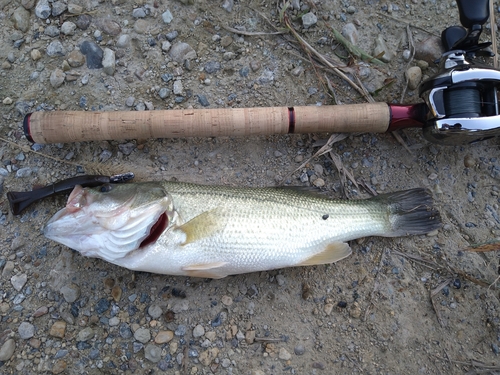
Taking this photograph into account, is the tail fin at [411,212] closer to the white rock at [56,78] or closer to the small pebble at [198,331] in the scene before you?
the small pebble at [198,331]

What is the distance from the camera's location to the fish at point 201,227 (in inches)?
94.8

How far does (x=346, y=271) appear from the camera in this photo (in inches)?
116

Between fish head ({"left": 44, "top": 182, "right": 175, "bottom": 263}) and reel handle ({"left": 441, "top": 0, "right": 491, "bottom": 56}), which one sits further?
reel handle ({"left": 441, "top": 0, "right": 491, "bottom": 56})

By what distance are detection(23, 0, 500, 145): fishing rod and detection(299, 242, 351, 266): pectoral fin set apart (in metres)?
0.86

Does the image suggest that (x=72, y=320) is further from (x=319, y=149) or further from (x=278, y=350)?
(x=319, y=149)

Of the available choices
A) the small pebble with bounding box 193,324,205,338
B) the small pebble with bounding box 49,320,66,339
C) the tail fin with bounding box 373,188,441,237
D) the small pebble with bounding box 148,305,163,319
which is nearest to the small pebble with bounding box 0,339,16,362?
the small pebble with bounding box 49,320,66,339

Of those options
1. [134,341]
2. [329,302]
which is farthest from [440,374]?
[134,341]

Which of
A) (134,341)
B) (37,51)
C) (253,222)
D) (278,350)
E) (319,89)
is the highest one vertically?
(37,51)

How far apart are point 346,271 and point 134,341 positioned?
1.65 metres

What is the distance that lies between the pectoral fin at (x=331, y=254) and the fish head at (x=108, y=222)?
1016 millimetres

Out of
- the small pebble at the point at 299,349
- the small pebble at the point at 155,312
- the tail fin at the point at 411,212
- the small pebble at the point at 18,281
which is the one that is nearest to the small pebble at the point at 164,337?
the small pebble at the point at 155,312

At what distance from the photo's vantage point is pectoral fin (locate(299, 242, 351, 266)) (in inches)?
105

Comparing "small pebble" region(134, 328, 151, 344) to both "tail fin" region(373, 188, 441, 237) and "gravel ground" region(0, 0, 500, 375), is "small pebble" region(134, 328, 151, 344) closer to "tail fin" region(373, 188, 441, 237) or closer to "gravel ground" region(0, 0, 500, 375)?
"gravel ground" region(0, 0, 500, 375)

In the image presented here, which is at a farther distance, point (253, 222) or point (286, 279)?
point (286, 279)
